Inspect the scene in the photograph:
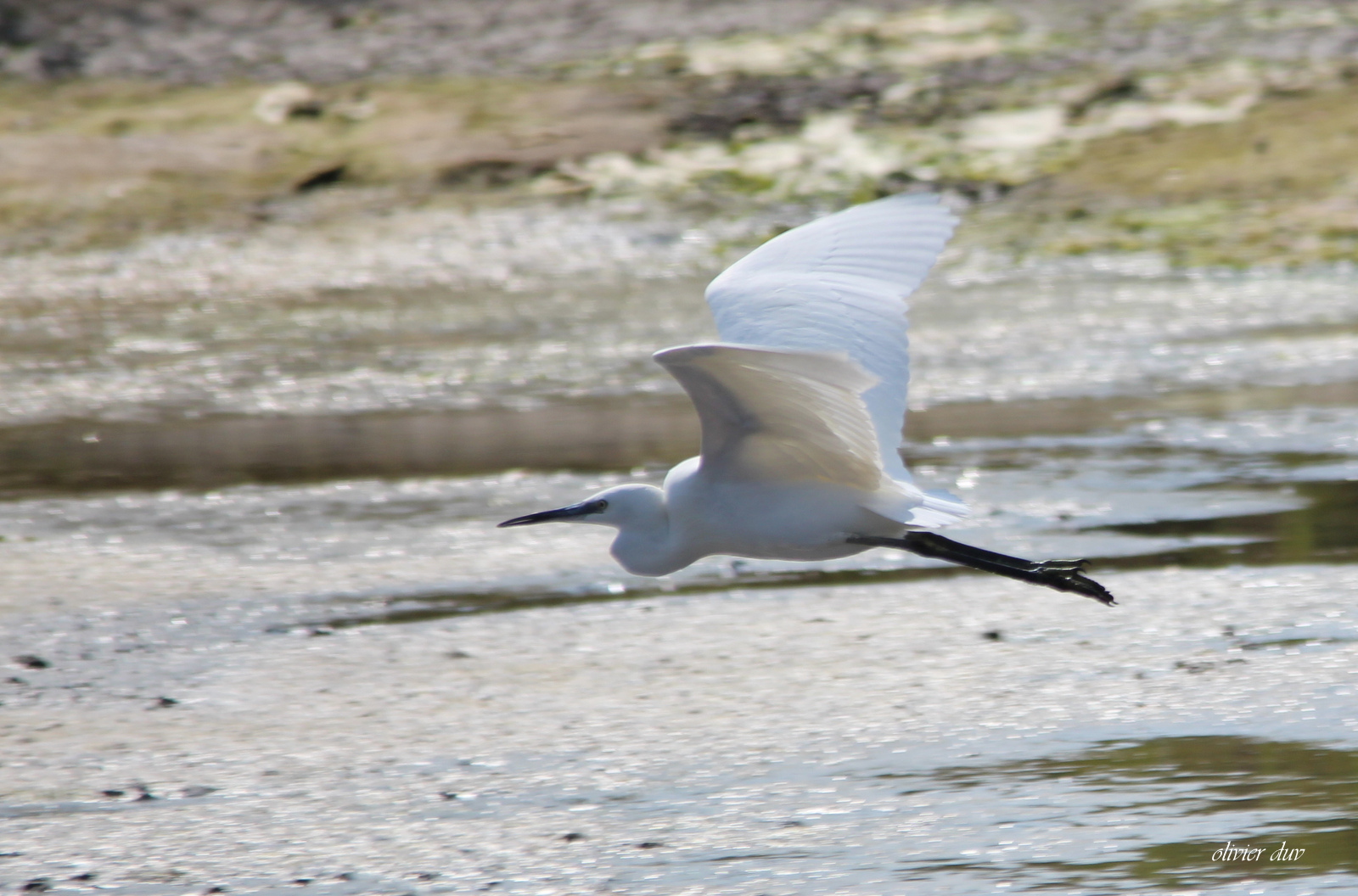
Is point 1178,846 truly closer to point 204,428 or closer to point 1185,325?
point 204,428

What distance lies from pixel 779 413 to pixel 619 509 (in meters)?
0.75

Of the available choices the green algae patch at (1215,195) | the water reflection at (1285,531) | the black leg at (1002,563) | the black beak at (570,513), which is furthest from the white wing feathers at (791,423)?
the green algae patch at (1215,195)

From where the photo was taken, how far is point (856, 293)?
5281mm

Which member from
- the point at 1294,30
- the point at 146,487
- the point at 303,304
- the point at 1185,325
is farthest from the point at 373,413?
the point at 1294,30

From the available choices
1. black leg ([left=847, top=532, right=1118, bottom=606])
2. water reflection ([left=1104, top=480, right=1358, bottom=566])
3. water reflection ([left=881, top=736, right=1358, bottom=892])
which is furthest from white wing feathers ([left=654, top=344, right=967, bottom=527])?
water reflection ([left=1104, top=480, right=1358, bottom=566])

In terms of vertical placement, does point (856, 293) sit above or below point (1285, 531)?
above

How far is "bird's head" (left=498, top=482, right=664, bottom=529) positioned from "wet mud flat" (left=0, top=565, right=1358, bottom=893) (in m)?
0.50

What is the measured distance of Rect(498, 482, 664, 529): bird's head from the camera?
517 centimetres

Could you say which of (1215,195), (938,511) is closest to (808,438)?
(938,511)

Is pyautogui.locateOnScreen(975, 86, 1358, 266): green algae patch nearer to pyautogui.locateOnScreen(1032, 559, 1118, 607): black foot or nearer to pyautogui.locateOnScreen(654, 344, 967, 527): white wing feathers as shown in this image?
pyautogui.locateOnScreen(1032, 559, 1118, 607): black foot

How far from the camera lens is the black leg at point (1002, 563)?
17.4 feet

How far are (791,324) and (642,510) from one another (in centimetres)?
62

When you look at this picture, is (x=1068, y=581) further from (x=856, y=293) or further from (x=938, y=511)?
(x=856, y=293)

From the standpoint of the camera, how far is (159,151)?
1684cm
